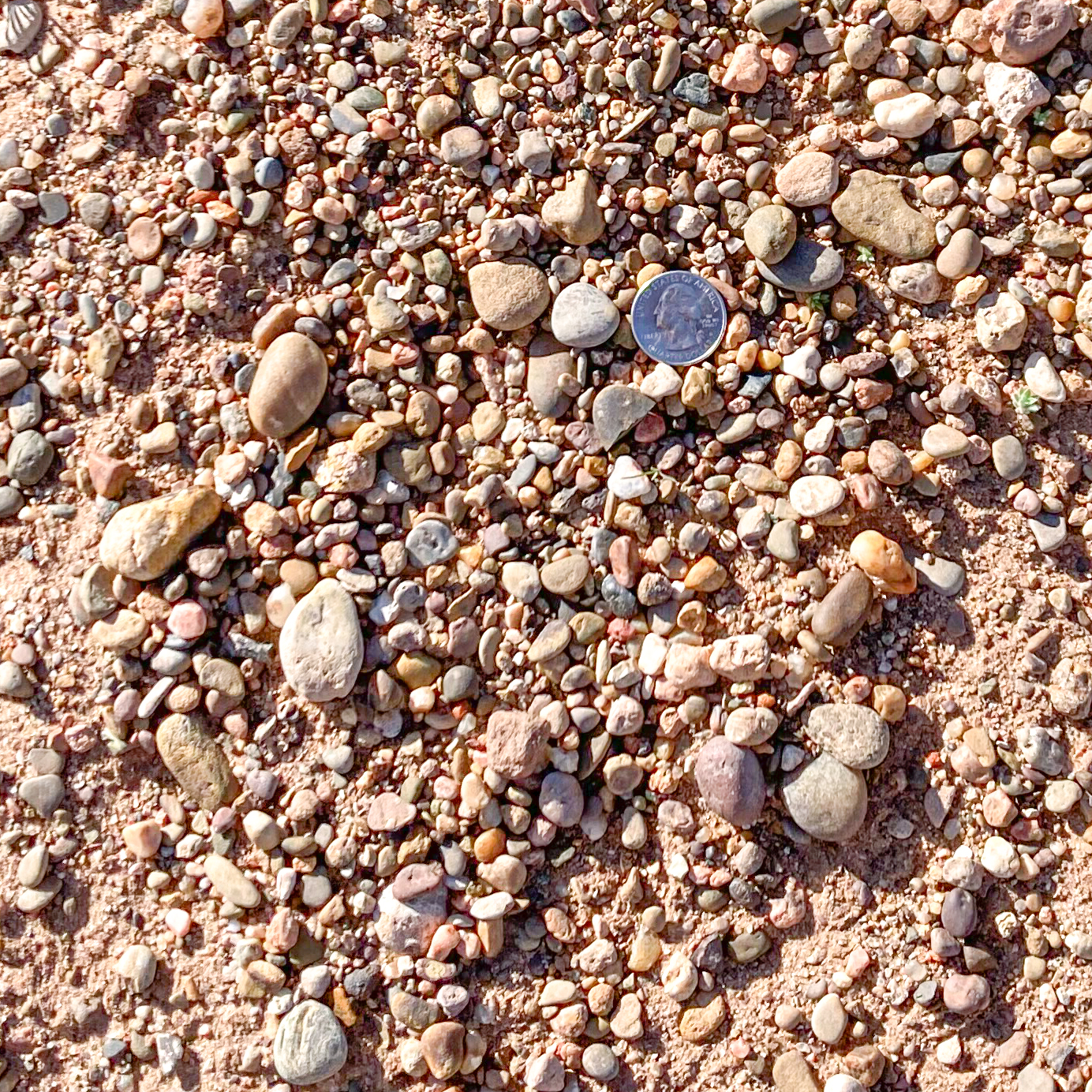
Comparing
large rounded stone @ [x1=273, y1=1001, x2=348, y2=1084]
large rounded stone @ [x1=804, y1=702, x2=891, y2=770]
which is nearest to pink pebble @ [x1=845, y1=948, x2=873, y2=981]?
large rounded stone @ [x1=804, y1=702, x2=891, y2=770]

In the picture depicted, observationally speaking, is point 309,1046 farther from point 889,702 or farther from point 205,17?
point 205,17

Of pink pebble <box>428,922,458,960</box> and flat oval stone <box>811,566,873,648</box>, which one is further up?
flat oval stone <box>811,566,873,648</box>

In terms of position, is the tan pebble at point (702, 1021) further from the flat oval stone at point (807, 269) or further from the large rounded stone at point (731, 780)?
the flat oval stone at point (807, 269)

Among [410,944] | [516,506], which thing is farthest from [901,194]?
[410,944]

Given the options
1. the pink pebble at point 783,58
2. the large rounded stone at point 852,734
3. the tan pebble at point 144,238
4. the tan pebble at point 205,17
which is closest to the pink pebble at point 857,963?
the large rounded stone at point 852,734

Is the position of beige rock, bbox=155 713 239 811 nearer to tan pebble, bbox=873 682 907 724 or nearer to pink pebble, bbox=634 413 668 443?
pink pebble, bbox=634 413 668 443

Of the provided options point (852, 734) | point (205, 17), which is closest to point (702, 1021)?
point (852, 734)

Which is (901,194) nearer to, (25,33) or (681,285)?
(681,285)
